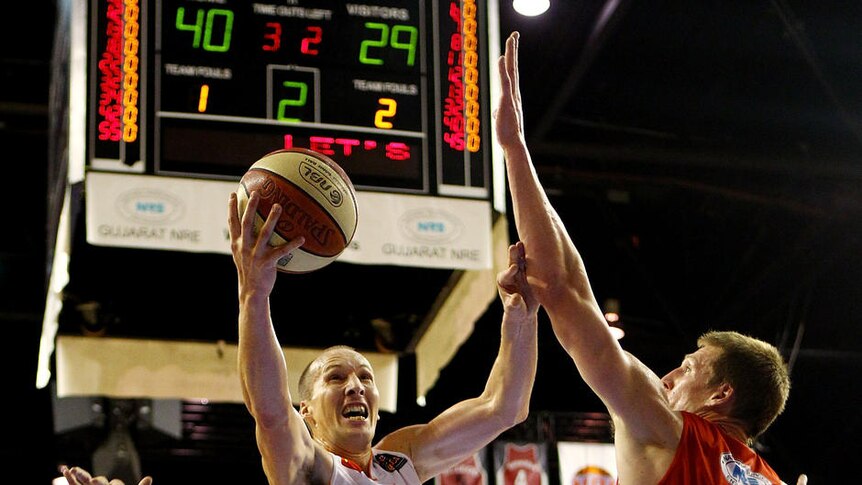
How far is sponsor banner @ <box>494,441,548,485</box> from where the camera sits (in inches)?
400

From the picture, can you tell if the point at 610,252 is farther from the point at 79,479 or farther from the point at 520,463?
the point at 79,479

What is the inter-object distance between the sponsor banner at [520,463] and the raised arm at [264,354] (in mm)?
6287

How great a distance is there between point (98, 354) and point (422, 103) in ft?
11.6

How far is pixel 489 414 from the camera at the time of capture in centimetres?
454

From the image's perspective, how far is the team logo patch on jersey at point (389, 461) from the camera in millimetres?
4411

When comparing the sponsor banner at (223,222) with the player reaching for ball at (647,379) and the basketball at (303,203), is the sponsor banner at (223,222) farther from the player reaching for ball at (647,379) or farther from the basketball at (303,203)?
the player reaching for ball at (647,379)

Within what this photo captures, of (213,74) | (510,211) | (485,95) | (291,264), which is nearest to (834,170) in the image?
(510,211)

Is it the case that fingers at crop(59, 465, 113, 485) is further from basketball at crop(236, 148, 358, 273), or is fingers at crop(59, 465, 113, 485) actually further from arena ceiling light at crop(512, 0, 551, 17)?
arena ceiling light at crop(512, 0, 551, 17)

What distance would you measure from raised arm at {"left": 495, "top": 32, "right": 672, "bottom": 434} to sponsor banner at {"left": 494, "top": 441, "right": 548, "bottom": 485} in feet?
19.8

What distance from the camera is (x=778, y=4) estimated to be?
9477mm

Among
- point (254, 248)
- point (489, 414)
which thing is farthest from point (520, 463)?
point (254, 248)

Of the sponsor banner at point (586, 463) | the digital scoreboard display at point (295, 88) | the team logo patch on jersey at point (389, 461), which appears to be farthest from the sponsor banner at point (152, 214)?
the sponsor banner at point (586, 463)

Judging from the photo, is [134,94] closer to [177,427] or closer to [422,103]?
[422,103]

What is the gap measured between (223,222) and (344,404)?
3.30 m
